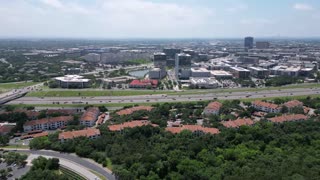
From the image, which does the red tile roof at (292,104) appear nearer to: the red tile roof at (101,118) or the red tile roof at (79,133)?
the red tile roof at (101,118)

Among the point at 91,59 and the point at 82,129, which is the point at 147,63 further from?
the point at 82,129

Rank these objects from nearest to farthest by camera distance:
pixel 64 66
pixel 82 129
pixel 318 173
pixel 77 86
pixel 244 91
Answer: pixel 318 173 → pixel 82 129 → pixel 244 91 → pixel 77 86 → pixel 64 66

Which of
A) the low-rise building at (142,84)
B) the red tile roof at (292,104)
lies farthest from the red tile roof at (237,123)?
the low-rise building at (142,84)

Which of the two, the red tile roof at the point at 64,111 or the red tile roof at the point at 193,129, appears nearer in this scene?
the red tile roof at the point at 193,129

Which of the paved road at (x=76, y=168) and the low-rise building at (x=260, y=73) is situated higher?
the low-rise building at (x=260, y=73)

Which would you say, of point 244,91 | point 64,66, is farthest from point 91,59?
point 244,91

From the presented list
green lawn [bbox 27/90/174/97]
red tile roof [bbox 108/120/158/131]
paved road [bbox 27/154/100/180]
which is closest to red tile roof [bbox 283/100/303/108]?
red tile roof [bbox 108/120/158/131]

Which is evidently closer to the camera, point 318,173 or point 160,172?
point 318,173

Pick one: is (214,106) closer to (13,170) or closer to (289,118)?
(289,118)
